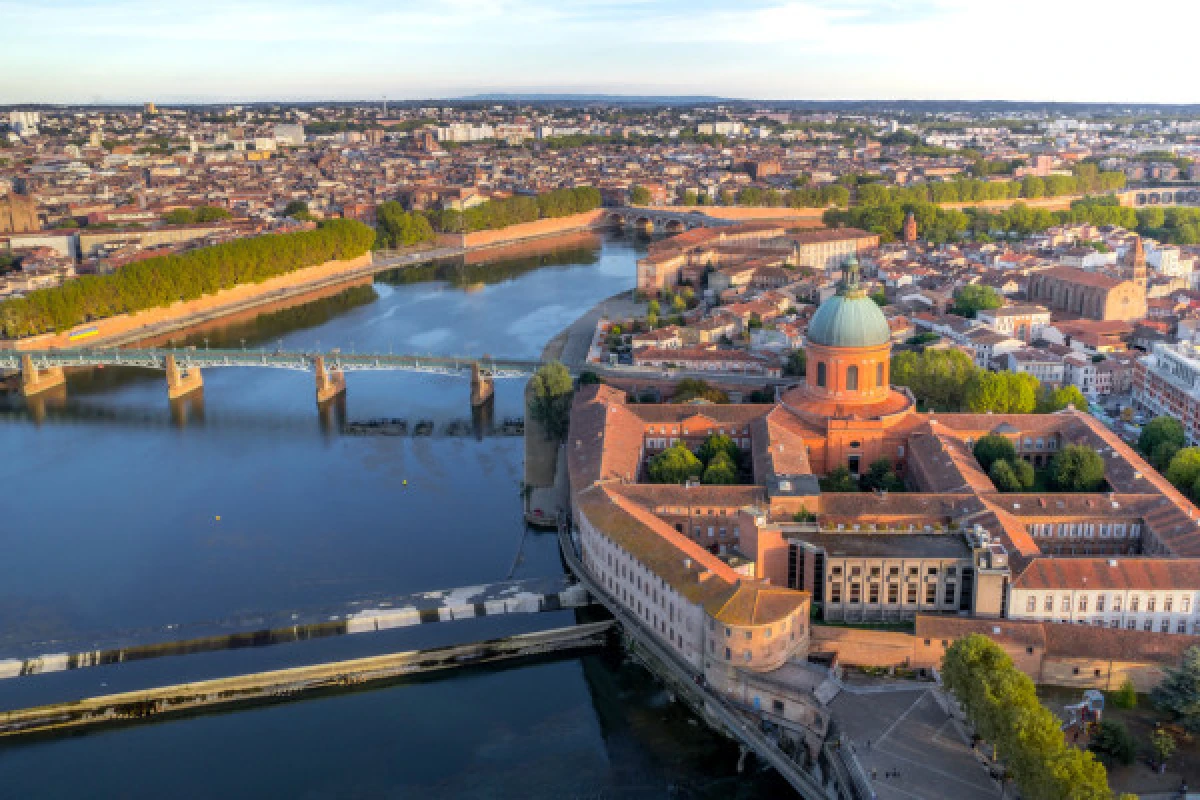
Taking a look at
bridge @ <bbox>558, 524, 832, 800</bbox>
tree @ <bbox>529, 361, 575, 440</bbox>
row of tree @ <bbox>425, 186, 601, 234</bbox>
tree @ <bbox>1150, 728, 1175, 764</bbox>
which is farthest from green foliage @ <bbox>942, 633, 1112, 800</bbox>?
row of tree @ <bbox>425, 186, 601, 234</bbox>

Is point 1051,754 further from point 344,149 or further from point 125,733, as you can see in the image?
point 344,149

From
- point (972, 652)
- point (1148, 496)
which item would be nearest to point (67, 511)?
point (972, 652)

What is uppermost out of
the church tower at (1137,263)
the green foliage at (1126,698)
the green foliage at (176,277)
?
the church tower at (1137,263)

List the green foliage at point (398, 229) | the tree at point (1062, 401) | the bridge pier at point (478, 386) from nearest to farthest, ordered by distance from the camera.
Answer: the tree at point (1062, 401) < the bridge pier at point (478, 386) < the green foliage at point (398, 229)

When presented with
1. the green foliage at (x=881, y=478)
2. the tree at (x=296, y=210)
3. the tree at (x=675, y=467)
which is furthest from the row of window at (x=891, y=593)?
the tree at (x=296, y=210)

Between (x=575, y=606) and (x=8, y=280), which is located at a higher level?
(x=8, y=280)

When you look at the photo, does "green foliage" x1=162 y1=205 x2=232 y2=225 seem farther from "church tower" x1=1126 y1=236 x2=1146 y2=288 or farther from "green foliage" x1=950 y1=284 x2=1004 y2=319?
"church tower" x1=1126 y1=236 x2=1146 y2=288

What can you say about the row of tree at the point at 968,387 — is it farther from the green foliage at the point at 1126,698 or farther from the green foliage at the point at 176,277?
the green foliage at the point at 176,277
